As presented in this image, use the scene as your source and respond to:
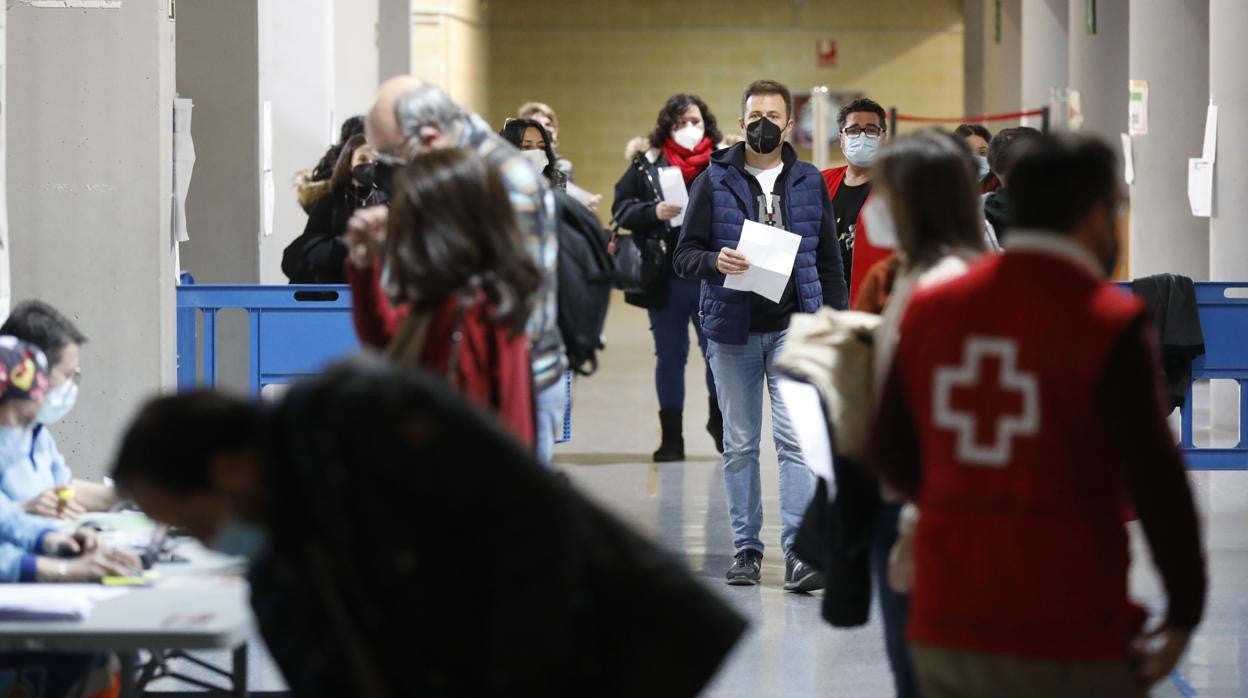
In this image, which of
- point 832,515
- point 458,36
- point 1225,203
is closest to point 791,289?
point 832,515

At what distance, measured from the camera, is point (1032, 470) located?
8.70 ft

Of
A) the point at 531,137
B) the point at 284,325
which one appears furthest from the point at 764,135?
the point at 284,325

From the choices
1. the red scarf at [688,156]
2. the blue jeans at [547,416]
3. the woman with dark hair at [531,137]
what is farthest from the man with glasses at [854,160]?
the blue jeans at [547,416]

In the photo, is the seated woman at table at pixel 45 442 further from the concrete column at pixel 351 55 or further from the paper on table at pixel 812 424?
the concrete column at pixel 351 55

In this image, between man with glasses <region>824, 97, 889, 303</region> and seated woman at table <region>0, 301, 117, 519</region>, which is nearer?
seated woman at table <region>0, 301, 117, 519</region>

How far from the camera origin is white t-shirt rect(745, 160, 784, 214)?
6.60 m

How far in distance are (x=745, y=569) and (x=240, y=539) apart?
4472 mm

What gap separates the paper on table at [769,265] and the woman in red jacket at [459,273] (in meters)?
2.79

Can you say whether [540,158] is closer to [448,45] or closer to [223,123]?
[223,123]

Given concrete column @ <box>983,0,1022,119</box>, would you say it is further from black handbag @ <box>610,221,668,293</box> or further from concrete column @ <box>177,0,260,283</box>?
concrete column @ <box>177,0,260,283</box>

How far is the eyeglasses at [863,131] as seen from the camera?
22.9ft

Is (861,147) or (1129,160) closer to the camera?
(861,147)

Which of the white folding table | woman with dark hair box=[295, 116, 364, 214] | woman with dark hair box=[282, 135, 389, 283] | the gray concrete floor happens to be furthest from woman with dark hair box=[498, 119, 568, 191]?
the white folding table

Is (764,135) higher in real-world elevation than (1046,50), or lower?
lower
